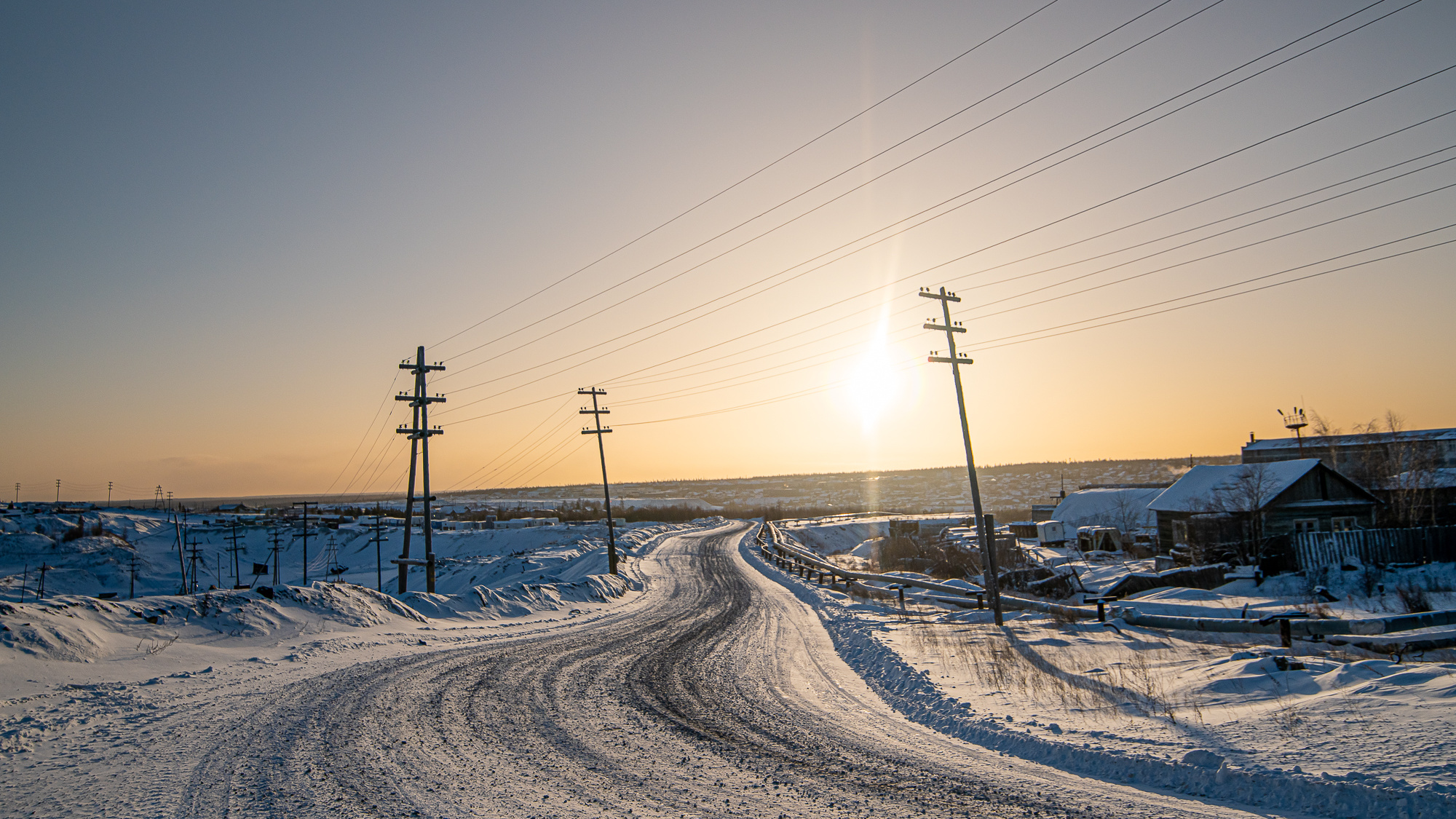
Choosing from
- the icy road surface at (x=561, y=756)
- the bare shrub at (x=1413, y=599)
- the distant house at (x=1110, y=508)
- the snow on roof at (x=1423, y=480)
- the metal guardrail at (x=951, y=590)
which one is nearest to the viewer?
the icy road surface at (x=561, y=756)

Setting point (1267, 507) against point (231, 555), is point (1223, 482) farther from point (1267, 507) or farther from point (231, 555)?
point (231, 555)

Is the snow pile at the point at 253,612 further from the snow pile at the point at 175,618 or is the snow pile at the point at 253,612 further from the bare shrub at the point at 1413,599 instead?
the bare shrub at the point at 1413,599

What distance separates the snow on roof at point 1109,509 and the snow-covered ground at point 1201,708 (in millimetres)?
48378

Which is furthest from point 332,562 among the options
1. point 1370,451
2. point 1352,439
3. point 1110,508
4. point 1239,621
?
point 1352,439

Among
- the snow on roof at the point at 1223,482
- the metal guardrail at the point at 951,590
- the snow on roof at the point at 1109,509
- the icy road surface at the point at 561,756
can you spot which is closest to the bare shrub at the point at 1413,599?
the metal guardrail at the point at 951,590

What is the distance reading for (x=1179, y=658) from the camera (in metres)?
13.1

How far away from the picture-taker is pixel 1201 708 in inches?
362

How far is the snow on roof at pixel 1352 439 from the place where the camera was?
56644mm

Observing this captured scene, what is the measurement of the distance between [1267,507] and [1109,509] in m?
29.5

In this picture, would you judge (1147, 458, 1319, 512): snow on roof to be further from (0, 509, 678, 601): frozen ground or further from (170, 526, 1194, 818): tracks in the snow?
(0, 509, 678, 601): frozen ground

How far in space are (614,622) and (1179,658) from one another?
15.3 meters

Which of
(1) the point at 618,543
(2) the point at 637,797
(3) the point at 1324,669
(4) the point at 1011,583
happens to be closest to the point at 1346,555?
(4) the point at 1011,583

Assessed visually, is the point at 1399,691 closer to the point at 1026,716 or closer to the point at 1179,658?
the point at 1026,716

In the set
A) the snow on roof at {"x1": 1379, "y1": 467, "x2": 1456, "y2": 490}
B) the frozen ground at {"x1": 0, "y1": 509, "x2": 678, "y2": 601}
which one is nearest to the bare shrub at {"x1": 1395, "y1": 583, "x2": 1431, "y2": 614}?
the snow on roof at {"x1": 1379, "y1": 467, "x2": 1456, "y2": 490}
